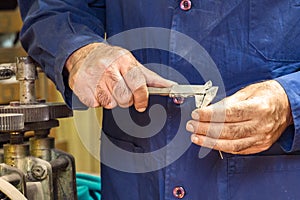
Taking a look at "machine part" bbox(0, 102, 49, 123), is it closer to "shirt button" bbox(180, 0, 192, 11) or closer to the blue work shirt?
the blue work shirt

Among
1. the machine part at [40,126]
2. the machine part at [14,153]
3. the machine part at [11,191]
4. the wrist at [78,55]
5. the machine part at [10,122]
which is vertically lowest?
the machine part at [11,191]

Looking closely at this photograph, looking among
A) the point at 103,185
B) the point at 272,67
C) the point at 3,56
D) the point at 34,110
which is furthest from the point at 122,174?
the point at 3,56

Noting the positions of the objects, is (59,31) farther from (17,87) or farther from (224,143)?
(17,87)

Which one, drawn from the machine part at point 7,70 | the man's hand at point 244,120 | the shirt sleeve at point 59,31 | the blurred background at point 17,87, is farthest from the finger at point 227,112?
the blurred background at point 17,87

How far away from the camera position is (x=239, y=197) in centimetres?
98

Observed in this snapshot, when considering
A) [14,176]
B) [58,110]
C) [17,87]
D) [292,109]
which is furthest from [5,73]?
[17,87]

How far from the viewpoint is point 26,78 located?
103 cm

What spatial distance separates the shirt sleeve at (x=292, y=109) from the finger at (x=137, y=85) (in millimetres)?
191

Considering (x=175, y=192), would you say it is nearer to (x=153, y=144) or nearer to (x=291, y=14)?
(x=153, y=144)

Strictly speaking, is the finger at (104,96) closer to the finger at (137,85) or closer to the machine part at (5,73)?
the finger at (137,85)

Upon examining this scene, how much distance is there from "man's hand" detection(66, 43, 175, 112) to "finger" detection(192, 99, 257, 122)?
0.07 metres

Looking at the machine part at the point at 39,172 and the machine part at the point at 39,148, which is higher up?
the machine part at the point at 39,148

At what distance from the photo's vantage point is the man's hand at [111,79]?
0.88 meters

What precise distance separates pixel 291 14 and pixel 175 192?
32cm
